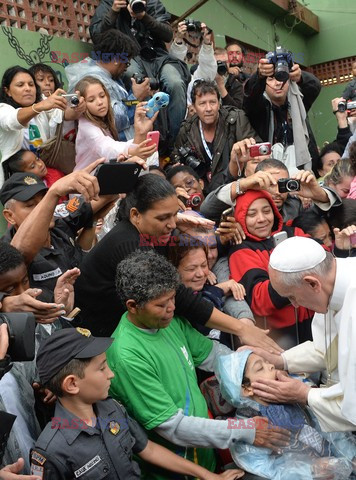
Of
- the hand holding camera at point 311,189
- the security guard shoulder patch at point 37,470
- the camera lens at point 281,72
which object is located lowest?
the security guard shoulder patch at point 37,470

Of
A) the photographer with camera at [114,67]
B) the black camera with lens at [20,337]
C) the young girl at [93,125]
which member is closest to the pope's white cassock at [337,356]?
the black camera with lens at [20,337]

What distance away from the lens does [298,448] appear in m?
2.66

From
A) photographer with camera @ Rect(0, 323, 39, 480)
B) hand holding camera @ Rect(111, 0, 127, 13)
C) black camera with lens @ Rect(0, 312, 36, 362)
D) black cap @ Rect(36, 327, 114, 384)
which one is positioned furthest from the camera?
hand holding camera @ Rect(111, 0, 127, 13)

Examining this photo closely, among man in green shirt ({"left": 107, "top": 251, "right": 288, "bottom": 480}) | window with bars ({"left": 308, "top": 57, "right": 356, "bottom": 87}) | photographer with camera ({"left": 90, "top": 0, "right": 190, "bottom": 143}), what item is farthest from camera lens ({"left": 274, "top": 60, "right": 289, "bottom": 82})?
window with bars ({"left": 308, "top": 57, "right": 356, "bottom": 87})

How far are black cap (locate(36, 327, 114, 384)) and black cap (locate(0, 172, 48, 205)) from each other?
3.62ft

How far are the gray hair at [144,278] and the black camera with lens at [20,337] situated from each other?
58cm

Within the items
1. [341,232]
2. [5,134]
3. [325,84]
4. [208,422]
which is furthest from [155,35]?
[325,84]

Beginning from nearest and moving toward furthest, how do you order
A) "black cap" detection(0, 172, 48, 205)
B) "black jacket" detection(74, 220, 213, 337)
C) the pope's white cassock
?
the pope's white cassock < "black jacket" detection(74, 220, 213, 337) < "black cap" detection(0, 172, 48, 205)

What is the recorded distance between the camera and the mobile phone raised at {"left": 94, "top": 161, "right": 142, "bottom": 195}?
9.04ft

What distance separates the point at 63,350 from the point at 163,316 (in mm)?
488

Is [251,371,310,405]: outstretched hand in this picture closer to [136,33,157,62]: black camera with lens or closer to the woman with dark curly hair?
the woman with dark curly hair

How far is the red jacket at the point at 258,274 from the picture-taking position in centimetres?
324

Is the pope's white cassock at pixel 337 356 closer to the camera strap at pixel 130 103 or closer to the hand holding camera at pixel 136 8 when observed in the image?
the camera strap at pixel 130 103

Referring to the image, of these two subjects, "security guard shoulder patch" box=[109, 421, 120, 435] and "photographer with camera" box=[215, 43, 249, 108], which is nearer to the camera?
"security guard shoulder patch" box=[109, 421, 120, 435]
